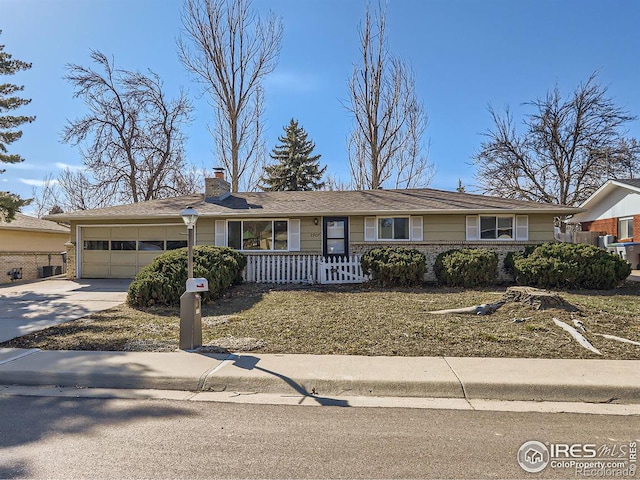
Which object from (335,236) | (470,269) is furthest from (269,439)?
(335,236)

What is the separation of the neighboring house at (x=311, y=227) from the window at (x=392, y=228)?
4cm

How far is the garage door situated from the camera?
590 inches

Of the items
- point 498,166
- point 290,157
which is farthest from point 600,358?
point 290,157

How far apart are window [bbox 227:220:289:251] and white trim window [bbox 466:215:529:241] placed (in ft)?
22.1

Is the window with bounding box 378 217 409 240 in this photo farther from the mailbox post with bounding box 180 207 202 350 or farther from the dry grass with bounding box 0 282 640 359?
the mailbox post with bounding box 180 207 202 350

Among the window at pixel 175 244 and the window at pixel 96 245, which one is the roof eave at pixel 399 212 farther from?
the window at pixel 96 245

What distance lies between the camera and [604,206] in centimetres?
2216

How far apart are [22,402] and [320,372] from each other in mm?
3401

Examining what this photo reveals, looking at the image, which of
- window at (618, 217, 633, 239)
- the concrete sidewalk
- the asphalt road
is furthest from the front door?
window at (618, 217, 633, 239)

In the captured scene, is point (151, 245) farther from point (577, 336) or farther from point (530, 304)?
point (577, 336)

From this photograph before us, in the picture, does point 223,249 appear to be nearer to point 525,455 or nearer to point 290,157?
point 525,455

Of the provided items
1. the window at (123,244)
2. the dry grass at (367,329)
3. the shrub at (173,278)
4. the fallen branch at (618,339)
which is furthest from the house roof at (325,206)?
the fallen branch at (618,339)

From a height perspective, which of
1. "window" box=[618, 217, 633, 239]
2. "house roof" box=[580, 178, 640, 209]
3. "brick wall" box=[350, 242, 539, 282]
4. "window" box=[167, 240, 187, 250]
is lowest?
"brick wall" box=[350, 242, 539, 282]

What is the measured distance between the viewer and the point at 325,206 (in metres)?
14.3
